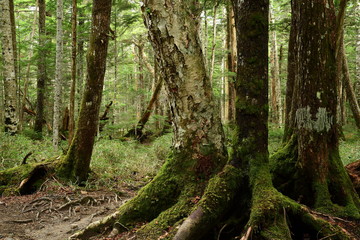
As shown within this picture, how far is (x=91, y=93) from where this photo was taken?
732 cm

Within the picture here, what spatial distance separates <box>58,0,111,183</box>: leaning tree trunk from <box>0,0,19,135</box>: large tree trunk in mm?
5516

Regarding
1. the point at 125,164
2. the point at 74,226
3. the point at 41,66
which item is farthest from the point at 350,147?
the point at 41,66

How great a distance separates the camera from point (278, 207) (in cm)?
292

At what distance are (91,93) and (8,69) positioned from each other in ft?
Answer: 19.3

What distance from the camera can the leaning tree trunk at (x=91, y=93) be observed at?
23.9 ft

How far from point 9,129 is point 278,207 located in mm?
11700

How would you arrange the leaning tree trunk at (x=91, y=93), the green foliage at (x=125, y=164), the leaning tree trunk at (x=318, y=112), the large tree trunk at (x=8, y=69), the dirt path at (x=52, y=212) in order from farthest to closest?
the large tree trunk at (x=8, y=69) < the green foliage at (x=125, y=164) < the leaning tree trunk at (x=91, y=93) < the dirt path at (x=52, y=212) < the leaning tree trunk at (x=318, y=112)

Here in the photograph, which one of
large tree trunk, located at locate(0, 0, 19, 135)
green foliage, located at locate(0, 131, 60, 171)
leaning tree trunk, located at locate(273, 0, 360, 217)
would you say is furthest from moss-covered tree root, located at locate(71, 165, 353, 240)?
large tree trunk, located at locate(0, 0, 19, 135)

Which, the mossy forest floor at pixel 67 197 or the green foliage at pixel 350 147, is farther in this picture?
the green foliage at pixel 350 147

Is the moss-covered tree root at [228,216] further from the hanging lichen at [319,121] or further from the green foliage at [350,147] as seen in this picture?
the green foliage at [350,147]

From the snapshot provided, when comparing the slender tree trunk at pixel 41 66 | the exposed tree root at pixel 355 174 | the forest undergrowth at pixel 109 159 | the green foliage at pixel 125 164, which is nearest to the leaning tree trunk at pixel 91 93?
the forest undergrowth at pixel 109 159

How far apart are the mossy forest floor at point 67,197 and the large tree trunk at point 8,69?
3.26 feet

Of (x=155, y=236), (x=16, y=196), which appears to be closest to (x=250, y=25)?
(x=155, y=236)

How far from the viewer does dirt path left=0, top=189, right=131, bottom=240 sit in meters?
4.79
